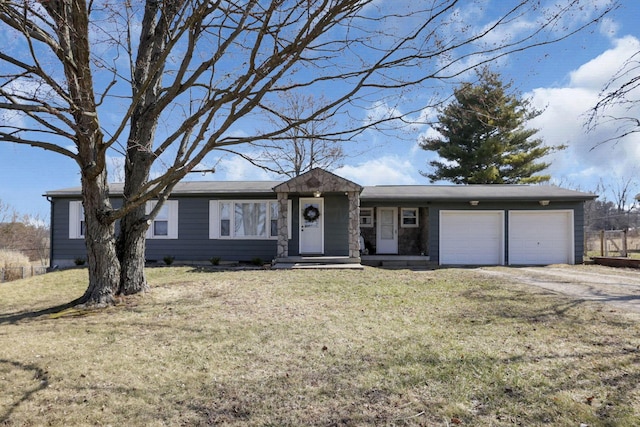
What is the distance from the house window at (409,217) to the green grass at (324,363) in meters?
8.46

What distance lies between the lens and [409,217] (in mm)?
15312

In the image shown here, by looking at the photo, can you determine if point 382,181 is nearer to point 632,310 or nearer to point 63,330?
point 632,310

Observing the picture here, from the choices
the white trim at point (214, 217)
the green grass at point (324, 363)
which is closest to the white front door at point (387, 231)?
the white trim at point (214, 217)

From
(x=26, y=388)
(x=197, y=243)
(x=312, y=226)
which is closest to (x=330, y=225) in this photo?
(x=312, y=226)

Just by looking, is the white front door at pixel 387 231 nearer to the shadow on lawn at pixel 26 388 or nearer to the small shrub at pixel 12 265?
the shadow on lawn at pixel 26 388

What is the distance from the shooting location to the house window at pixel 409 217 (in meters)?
15.3

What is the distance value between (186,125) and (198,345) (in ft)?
10.2

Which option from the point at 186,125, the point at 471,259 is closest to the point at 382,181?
the point at 471,259

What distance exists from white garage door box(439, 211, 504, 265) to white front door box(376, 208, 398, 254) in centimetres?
211

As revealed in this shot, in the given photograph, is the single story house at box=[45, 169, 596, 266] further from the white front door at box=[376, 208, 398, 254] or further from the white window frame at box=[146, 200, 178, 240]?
the white front door at box=[376, 208, 398, 254]

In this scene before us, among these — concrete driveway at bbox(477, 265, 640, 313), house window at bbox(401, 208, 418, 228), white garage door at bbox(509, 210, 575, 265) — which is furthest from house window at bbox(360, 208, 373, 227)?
concrete driveway at bbox(477, 265, 640, 313)

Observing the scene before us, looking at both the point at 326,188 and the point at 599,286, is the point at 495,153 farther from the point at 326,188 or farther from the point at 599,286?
the point at 599,286

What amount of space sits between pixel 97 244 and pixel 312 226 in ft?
25.7

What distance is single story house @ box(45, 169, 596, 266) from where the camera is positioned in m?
13.3
